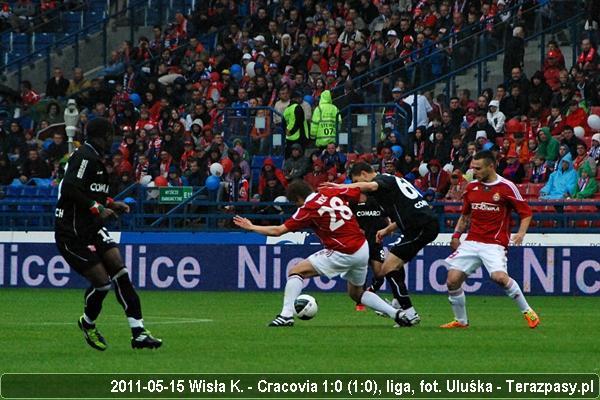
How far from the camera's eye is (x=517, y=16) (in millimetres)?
30625

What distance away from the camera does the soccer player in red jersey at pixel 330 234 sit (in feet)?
54.9

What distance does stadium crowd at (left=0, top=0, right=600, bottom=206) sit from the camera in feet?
93.3

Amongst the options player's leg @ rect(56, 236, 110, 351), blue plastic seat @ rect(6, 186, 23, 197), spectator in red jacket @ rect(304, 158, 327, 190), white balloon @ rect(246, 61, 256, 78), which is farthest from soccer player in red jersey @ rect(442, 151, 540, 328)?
white balloon @ rect(246, 61, 256, 78)

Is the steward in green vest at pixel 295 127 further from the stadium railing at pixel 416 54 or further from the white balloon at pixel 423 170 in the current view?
the white balloon at pixel 423 170

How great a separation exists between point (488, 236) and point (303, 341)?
313 cm

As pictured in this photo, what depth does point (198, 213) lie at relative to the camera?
96.2 ft

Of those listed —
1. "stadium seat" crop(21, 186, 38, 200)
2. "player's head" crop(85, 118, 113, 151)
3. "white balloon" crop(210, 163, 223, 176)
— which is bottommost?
"stadium seat" crop(21, 186, 38, 200)

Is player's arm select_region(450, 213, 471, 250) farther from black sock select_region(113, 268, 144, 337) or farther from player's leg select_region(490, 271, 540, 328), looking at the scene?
black sock select_region(113, 268, 144, 337)

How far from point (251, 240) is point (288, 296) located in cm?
1058

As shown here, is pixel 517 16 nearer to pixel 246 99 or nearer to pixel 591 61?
pixel 591 61

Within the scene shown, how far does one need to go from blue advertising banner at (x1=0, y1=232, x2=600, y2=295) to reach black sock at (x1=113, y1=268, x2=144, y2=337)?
493 inches

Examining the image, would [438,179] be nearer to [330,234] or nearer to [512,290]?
[512,290]

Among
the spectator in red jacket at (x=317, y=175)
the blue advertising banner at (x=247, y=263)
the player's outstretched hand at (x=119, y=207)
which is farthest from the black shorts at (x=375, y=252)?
the spectator in red jacket at (x=317, y=175)
